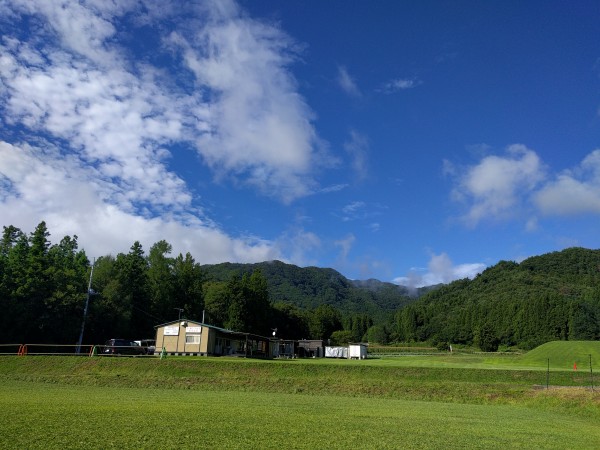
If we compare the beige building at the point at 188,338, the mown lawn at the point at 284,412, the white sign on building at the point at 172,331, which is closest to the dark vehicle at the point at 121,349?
the beige building at the point at 188,338

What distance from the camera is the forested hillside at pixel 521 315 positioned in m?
122

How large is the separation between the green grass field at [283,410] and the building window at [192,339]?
1670 cm

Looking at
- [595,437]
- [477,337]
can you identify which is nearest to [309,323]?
[477,337]

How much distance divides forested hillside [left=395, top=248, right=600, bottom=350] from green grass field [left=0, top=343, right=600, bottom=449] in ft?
320

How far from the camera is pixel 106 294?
66312mm

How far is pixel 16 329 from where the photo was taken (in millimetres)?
53438

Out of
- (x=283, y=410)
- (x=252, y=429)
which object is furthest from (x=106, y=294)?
(x=252, y=429)

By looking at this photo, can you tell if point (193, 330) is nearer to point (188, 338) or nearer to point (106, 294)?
point (188, 338)

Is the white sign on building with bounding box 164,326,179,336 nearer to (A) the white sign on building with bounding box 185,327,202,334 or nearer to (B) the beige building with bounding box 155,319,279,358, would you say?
(B) the beige building with bounding box 155,319,279,358

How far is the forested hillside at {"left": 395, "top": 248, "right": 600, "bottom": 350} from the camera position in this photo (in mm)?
121812

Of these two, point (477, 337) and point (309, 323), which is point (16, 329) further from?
point (477, 337)

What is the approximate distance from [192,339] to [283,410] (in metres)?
40.4

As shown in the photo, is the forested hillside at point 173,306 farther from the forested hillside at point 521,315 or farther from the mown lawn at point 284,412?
the mown lawn at point 284,412

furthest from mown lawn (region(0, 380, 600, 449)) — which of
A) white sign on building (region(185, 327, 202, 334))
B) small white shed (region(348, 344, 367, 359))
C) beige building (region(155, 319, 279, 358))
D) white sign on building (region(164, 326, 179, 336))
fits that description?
small white shed (region(348, 344, 367, 359))
